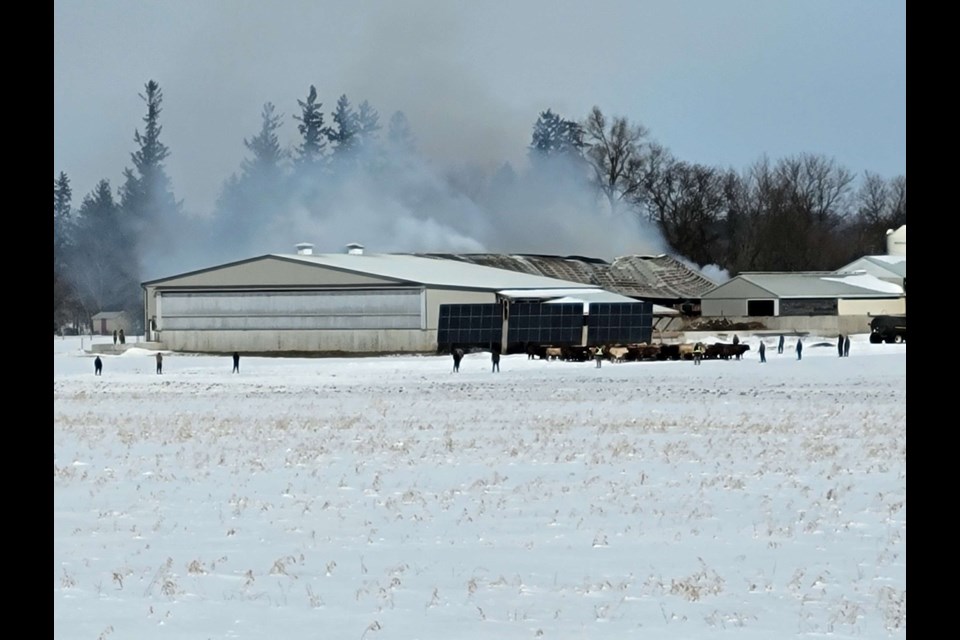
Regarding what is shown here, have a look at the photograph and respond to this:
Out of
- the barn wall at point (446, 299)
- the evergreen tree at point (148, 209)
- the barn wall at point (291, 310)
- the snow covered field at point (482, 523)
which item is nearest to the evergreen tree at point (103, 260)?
the evergreen tree at point (148, 209)

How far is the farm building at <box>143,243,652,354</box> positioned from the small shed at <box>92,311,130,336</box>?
49.6 metres

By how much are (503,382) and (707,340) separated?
34.4 metres

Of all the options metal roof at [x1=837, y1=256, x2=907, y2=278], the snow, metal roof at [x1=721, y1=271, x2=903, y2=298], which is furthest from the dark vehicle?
metal roof at [x1=837, y1=256, x2=907, y2=278]

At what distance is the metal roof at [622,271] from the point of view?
9644 centimetres

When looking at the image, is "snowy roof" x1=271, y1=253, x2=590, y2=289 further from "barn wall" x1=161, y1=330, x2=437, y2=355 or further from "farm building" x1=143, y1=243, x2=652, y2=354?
"barn wall" x1=161, y1=330, x2=437, y2=355

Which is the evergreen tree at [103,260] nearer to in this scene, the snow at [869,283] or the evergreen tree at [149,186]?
the evergreen tree at [149,186]

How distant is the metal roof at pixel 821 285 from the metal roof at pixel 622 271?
715 cm

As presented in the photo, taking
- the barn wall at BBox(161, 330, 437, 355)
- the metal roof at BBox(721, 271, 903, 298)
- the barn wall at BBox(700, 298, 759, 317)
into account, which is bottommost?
the barn wall at BBox(161, 330, 437, 355)

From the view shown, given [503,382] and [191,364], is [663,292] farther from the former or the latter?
[503,382]

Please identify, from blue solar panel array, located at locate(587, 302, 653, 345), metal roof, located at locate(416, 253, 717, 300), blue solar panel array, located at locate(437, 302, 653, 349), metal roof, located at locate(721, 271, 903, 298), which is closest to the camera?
blue solar panel array, located at locate(437, 302, 653, 349)

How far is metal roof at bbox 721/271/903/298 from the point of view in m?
95.5

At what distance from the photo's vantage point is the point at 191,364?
209 ft
